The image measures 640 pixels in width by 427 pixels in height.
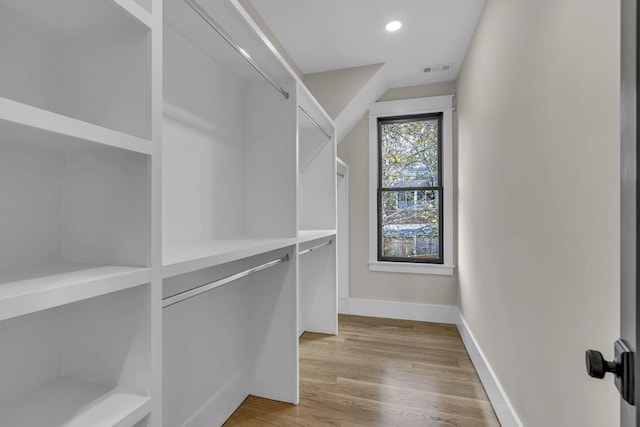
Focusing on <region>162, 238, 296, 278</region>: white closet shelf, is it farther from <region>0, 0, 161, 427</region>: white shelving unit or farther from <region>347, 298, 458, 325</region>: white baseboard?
<region>347, 298, 458, 325</region>: white baseboard

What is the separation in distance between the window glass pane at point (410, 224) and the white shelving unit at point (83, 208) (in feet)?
9.41

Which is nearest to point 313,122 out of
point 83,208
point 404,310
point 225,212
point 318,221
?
point 318,221

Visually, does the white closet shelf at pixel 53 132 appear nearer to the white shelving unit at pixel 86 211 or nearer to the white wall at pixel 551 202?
the white shelving unit at pixel 86 211

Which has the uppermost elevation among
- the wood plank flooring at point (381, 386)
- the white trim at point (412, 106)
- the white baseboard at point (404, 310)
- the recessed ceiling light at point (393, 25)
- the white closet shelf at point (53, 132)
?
the recessed ceiling light at point (393, 25)

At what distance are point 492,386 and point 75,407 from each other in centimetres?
197

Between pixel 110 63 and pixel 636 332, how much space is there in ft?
3.87

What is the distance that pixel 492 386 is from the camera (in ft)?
5.90

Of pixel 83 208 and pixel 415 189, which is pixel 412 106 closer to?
pixel 415 189

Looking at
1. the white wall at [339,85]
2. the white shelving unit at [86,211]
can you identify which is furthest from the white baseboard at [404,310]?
the white shelving unit at [86,211]

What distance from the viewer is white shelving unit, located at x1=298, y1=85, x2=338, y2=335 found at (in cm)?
275

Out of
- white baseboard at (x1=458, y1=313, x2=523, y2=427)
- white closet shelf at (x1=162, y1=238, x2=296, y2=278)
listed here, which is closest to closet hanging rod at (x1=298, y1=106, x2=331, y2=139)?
white closet shelf at (x1=162, y1=238, x2=296, y2=278)

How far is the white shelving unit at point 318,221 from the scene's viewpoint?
2.75 metres

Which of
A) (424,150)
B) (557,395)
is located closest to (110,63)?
(557,395)

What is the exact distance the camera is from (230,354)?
1.70 metres
